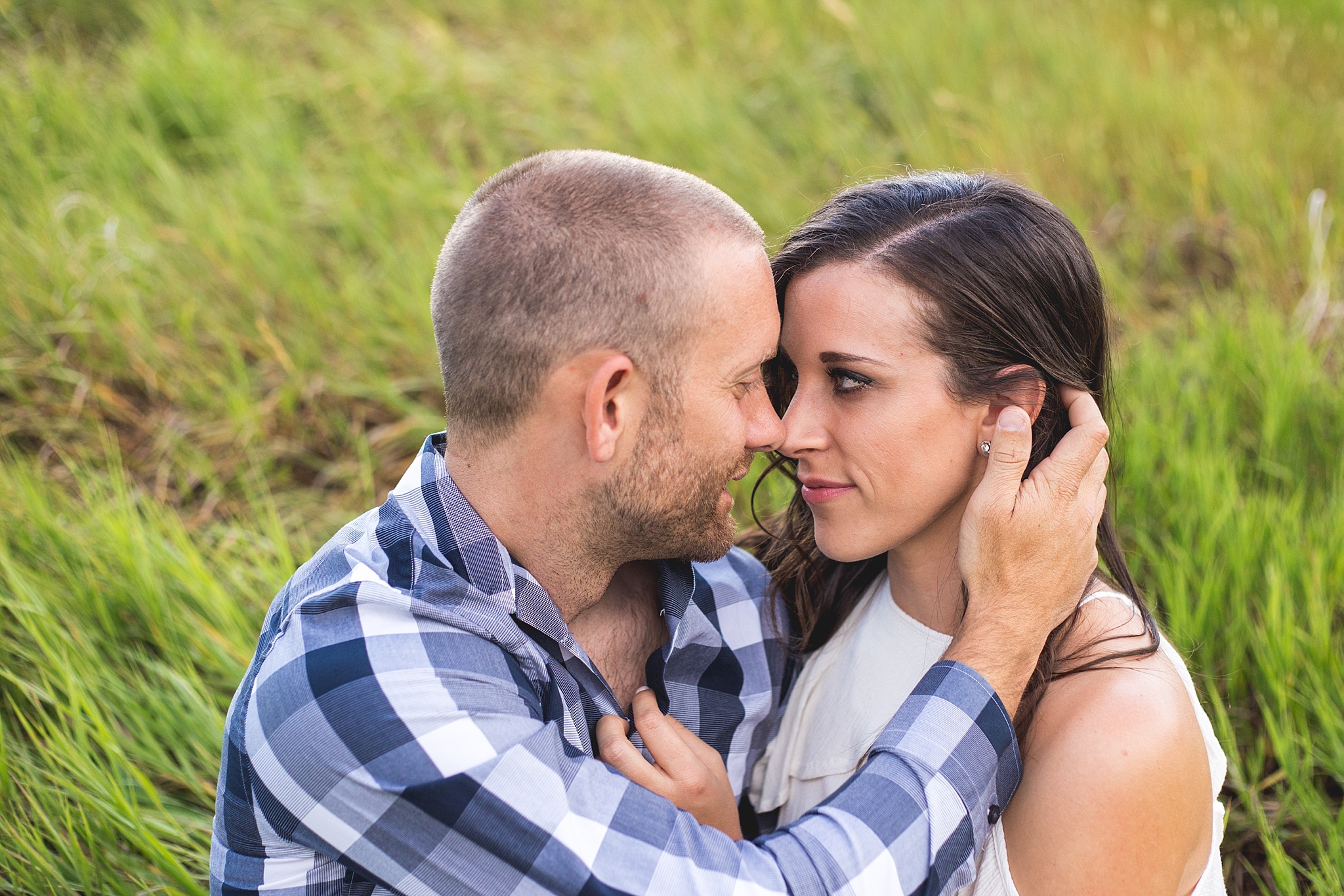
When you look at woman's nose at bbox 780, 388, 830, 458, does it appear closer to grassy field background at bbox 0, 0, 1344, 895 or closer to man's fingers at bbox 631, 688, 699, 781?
man's fingers at bbox 631, 688, 699, 781

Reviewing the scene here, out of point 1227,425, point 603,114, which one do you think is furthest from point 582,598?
point 603,114

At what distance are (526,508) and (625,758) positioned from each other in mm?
484

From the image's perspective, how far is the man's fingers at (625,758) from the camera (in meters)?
1.75

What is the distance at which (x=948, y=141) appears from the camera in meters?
5.09

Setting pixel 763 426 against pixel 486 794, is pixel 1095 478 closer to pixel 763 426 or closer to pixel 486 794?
pixel 763 426

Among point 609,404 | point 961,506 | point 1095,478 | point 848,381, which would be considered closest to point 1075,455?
point 1095,478

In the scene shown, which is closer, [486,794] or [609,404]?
[486,794]

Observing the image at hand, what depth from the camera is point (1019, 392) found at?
198 centimetres

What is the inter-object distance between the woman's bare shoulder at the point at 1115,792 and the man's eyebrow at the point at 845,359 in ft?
2.20

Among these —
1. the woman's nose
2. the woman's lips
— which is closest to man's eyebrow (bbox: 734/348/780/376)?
the woman's nose

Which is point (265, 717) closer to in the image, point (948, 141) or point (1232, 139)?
point (948, 141)

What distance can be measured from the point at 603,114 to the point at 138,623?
3655 mm

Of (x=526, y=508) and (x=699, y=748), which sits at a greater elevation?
(x=526, y=508)

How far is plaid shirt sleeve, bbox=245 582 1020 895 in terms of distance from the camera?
149 centimetres
